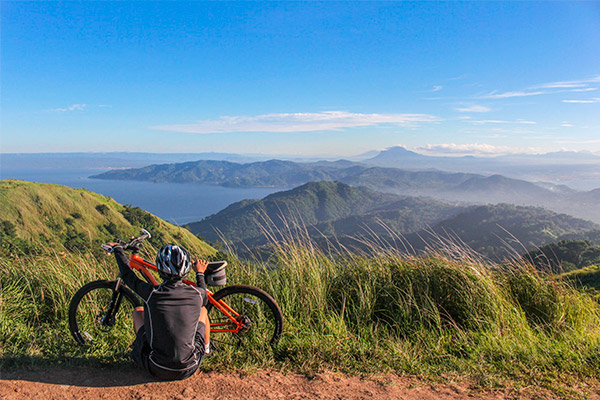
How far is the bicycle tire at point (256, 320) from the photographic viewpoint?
128 inches

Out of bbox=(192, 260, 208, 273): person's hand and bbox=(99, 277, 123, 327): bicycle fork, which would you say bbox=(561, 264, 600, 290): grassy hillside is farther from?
bbox=(99, 277, 123, 327): bicycle fork

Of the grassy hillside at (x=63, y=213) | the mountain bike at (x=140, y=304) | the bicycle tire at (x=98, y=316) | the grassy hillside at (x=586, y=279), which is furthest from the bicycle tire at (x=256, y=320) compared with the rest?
the grassy hillside at (x=63, y=213)

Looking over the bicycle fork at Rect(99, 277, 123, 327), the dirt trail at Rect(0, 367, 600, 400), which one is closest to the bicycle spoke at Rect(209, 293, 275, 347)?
the dirt trail at Rect(0, 367, 600, 400)

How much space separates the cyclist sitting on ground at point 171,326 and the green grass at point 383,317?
356 mm

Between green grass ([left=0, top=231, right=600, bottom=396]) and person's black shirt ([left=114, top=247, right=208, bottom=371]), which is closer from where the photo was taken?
person's black shirt ([left=114, top=247, right=208, bottom=371])

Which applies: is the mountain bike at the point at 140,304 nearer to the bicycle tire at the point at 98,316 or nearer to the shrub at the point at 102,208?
the bicycle tire at the point at 98,316

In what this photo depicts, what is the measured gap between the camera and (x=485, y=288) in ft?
12.7

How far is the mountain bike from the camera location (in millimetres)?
3254

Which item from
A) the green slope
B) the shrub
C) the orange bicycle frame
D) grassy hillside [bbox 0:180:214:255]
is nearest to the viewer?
the orange bicycle frame

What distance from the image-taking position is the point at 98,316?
3607 millimetres

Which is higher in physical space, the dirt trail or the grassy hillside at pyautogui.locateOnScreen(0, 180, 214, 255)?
the dirt trail

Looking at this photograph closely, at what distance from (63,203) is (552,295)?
74.3 m

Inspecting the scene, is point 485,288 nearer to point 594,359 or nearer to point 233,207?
point 594,359

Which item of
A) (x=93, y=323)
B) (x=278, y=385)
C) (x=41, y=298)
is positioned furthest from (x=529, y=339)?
(x=41, y=298)
